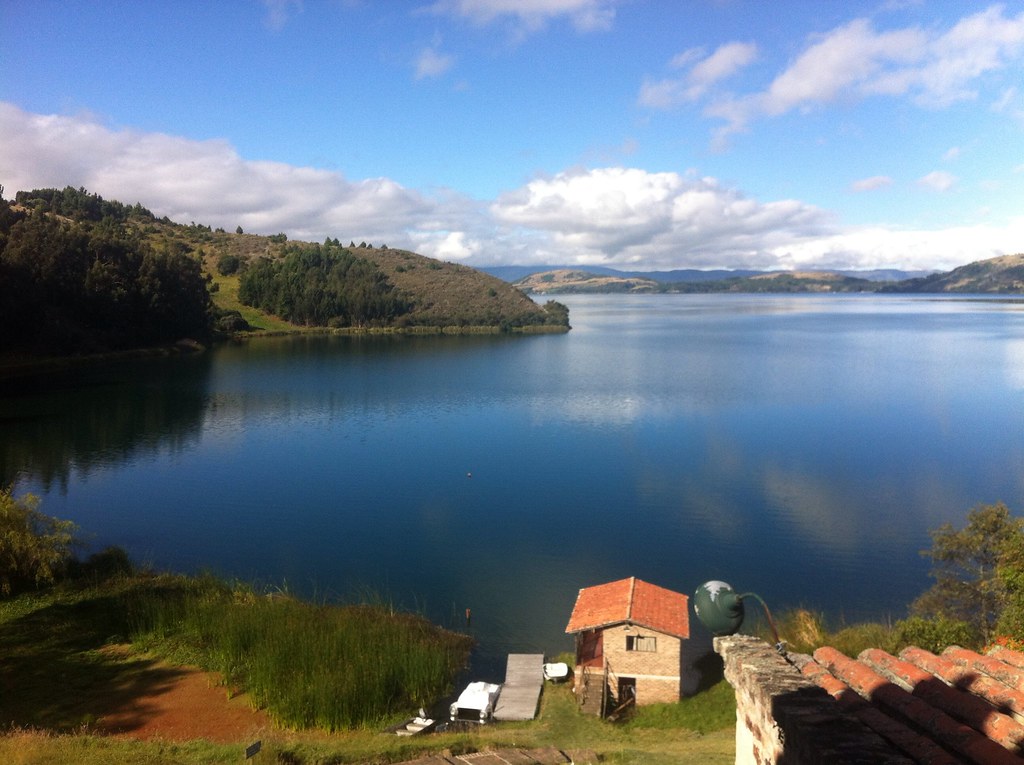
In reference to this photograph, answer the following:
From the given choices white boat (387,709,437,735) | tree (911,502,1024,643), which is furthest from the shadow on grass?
tree (911,502,1024,643)

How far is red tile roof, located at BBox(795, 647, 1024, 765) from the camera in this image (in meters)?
5.18

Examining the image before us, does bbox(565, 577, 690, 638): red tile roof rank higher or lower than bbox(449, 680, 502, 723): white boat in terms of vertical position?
higher

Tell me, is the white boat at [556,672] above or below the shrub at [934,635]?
below

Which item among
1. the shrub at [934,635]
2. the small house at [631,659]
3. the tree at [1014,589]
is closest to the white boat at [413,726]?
the small house at [631,659]

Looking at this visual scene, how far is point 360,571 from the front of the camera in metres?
25.6

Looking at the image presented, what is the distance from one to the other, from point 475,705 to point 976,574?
16218mm

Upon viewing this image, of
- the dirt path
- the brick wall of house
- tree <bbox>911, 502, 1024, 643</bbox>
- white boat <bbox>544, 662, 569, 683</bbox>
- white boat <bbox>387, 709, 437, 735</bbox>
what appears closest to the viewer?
the dirt path

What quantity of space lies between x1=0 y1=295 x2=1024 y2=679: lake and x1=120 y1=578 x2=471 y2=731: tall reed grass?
7.34 ft

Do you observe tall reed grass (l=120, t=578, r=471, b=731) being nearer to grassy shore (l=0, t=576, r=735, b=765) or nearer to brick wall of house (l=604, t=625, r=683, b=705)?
grassy shore (l=0, t=576, r=735, b=765)

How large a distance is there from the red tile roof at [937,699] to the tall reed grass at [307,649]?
38.3 ft

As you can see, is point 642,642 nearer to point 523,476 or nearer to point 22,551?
point 22,551

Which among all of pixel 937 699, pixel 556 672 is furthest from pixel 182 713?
pixel 937 699

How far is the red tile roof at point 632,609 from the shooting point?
1725 cm

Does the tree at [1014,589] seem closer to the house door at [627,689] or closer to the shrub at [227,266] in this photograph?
the house door at [627,689]
